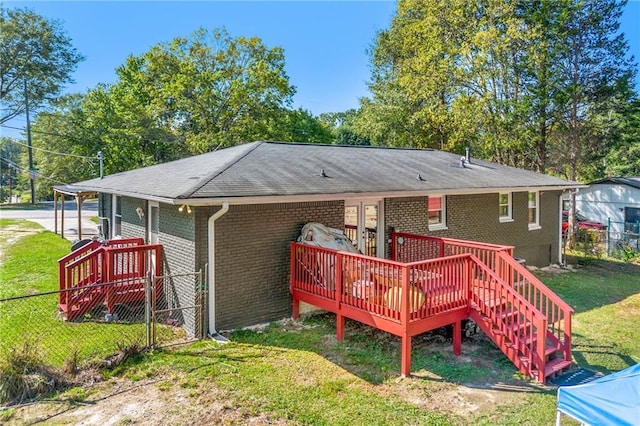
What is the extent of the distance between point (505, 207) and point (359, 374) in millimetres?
9819

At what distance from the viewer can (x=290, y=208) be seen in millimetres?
8594

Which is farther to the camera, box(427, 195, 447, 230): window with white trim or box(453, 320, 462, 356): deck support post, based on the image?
box(427, 195, 447, 230): window with white trim


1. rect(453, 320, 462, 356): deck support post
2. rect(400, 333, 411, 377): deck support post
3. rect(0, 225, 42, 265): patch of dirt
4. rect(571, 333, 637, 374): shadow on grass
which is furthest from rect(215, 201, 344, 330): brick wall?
rect(0, 225, 42, 265): patch of dirt

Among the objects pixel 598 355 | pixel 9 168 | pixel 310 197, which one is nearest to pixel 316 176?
pixel 310 197

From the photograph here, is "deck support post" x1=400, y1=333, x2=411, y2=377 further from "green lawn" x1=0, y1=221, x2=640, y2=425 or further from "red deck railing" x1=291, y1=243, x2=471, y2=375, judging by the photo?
"green lawn" x1=0, y1=221, x2=640, y2=425

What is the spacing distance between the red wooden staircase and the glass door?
14.7 ft

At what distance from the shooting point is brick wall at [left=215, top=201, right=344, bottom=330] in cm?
774

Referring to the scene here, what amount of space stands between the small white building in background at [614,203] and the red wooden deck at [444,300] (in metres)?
17.7

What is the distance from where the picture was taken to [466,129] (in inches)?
930

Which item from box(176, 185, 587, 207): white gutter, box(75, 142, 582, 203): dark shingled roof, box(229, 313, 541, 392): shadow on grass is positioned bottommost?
box(229, 313, 541, 392): shadow on grass

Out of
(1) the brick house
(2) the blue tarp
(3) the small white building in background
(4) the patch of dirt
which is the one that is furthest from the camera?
(3) the small white building in background

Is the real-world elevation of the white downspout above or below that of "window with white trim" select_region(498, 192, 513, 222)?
below

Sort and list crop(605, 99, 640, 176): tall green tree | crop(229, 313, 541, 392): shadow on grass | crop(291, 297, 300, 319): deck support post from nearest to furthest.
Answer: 1. crop(229, 313, 541, 392): shadow on grass
2. crop(291, 297, 300, 319): deck support post
3. crop(605, 99, 640, 176): tall green tree

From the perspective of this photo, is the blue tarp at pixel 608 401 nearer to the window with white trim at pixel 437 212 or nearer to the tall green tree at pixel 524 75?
the window with white trim at pixel 437 212
